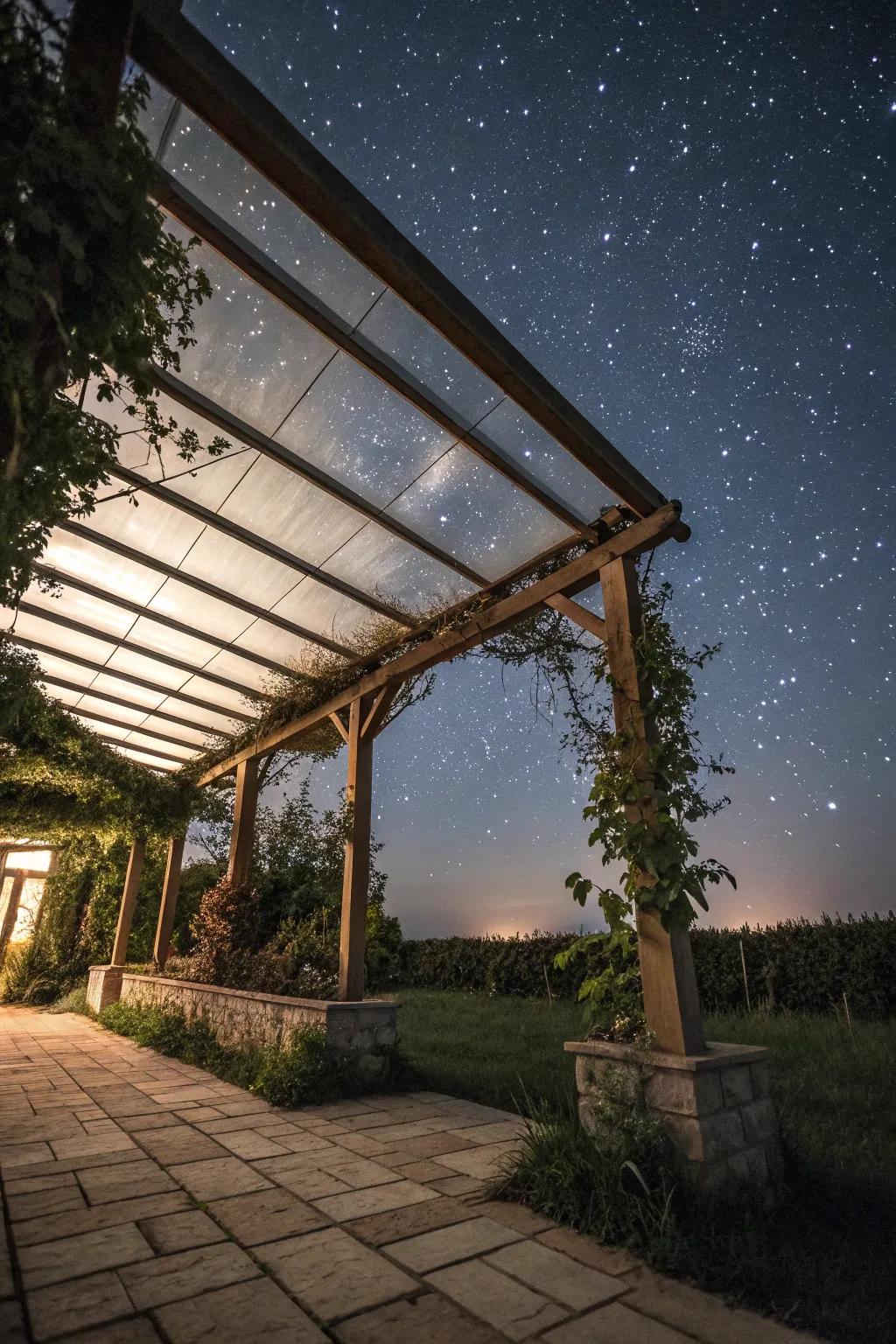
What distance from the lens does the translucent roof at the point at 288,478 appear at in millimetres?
3311

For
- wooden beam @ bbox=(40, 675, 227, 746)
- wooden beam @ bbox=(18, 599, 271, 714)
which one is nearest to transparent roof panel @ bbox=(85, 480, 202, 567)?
wooden beam @ bbox=(18, 599, 271, 714)

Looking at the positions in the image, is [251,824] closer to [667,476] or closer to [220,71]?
[667,476]

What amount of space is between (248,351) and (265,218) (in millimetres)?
779

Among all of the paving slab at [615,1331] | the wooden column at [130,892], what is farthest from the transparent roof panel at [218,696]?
the paving slab at [615,1331]

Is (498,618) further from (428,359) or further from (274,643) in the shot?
(274,643)

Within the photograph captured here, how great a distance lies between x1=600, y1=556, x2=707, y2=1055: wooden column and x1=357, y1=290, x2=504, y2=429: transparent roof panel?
148 cm

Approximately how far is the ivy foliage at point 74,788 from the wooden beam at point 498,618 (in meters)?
2.53

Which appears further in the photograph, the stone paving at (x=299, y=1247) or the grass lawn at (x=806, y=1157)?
the grass lawn at (x=806, y=1157)

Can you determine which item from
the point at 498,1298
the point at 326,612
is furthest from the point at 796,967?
the point at 498,1298

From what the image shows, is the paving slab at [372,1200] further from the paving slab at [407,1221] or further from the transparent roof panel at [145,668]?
the transparent roof panel at [145,668]

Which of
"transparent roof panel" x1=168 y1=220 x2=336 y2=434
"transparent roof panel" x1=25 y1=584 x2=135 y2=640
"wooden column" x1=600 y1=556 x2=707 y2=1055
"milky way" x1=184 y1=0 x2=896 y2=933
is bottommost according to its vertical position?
"wooden column" x1=600 y1=556 x2=707 y2=1055

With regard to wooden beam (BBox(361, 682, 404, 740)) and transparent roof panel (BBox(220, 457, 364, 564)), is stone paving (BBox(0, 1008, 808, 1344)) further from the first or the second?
transparent roof panel (BBox(220, 457, 364, 564))

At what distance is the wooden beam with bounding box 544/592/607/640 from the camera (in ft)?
13.4

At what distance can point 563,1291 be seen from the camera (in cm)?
210
